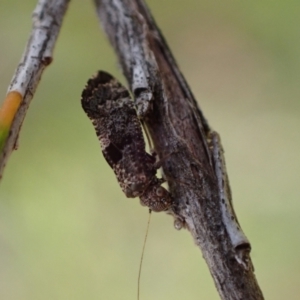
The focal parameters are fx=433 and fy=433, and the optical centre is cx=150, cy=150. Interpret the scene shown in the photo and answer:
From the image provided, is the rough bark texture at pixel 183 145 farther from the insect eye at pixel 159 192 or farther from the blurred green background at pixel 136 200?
the blurred green background at pixel 136 200

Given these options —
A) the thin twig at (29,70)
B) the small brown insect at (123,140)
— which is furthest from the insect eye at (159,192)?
the thin twig at (29,70)

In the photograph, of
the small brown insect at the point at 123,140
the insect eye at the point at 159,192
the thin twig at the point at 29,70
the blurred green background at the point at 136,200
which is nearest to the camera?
the thin twig at the point at 29,70

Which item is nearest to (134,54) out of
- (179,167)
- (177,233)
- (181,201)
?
(179,167)

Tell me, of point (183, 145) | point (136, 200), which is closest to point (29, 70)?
point (183, 145)

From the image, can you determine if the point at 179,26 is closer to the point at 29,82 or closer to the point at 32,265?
the point at 32,265

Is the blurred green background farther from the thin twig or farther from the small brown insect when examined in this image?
the thin twig
